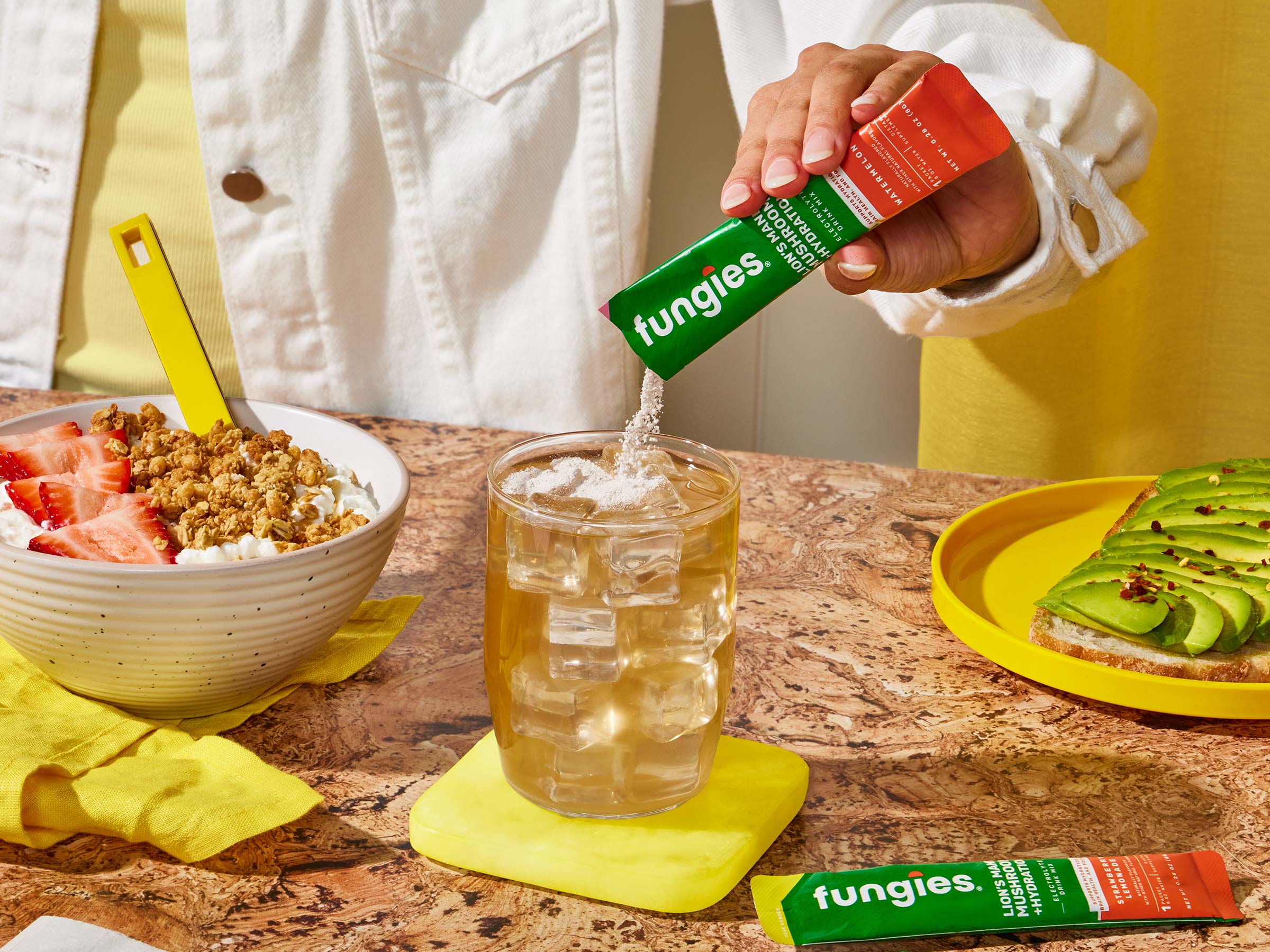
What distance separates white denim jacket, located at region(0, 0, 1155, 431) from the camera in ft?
4.17

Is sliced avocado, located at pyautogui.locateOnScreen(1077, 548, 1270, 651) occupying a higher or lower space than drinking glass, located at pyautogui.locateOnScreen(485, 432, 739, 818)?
lower

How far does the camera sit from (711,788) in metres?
0.61

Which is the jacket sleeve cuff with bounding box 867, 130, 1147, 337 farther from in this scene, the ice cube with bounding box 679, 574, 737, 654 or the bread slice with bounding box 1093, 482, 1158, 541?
the ice cube with bounding box 679, 574, 737, 654

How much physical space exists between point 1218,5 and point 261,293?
141cm

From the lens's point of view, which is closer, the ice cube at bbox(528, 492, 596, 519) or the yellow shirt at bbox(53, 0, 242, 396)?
the ice cube at bbox(528, 492, 596, 519)

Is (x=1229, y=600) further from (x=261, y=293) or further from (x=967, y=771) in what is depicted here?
(x=261, y=293)

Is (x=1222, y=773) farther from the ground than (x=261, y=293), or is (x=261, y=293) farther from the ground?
(x=261, y=293)

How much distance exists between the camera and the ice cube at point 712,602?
539mm

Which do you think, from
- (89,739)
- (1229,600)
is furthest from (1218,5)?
(89,739)

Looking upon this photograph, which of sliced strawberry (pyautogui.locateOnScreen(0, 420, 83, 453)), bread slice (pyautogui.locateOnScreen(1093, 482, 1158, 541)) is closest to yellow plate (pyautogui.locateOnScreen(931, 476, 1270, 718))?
bread slice (pyautogui.locateOnScreen(1093, 482, 1158, 541))

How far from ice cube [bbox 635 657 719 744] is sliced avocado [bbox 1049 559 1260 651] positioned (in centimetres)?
31

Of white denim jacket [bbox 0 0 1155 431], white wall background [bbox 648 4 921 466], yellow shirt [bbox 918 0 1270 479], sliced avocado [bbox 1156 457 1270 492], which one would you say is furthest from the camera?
white wall background [bbox 648 4 921 466]

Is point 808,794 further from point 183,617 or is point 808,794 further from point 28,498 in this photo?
point 28,498

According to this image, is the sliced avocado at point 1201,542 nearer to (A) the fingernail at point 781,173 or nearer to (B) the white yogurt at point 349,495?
(A) the fingernail at point 781,173
